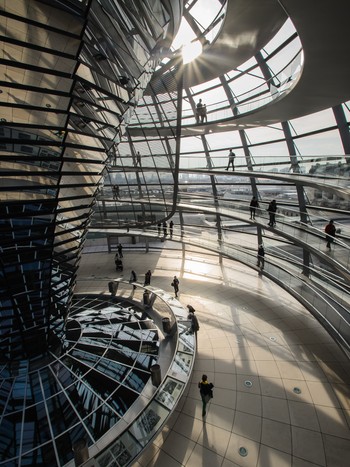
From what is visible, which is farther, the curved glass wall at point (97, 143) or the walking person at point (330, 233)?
the walking person at point (330, 233)

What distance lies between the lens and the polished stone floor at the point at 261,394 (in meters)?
8.12

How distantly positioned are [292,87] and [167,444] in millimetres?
13678

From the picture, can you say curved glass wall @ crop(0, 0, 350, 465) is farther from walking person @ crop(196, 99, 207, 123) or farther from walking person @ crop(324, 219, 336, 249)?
walking person @ crop(196, 99, 207, 123)

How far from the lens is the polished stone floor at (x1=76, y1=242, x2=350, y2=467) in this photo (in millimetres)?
8125

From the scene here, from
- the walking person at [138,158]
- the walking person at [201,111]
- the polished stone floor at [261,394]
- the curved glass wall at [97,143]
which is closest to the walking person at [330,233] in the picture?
the curved glass wall at [97,143]

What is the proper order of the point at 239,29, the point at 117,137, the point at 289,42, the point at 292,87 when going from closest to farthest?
the point at 117,137, the point at 292,87, the point at 239,29, the point at 289,42

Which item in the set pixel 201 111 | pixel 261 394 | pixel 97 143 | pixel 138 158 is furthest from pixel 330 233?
pixel 138 158

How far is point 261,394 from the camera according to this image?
10.3 meters

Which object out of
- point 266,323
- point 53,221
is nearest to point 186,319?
point 266,323

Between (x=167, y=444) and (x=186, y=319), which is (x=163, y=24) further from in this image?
(x=167, y=444)

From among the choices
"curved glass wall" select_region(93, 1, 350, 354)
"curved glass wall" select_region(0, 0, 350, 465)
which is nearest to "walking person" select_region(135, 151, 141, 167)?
"curved glass wall" select_region(0, 0, 350, 465)

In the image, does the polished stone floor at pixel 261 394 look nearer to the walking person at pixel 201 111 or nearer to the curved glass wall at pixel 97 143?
the curved glass wall at pixel 97 143

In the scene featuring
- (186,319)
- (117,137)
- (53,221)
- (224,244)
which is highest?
(117,137)

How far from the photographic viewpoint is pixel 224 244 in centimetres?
2186
